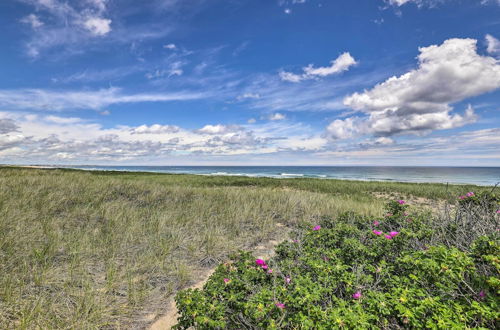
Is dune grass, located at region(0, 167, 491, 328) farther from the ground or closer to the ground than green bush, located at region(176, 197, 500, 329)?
closer to the ground

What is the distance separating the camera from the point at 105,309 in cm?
322

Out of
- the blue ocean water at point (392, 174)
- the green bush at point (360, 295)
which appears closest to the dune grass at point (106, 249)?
the green bush at point (360, 295)

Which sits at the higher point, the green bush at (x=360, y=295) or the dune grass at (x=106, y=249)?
the green bush at (x=360, y=295)

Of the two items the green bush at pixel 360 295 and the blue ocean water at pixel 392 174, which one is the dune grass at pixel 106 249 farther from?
the blue ocean water at pixel 392 174

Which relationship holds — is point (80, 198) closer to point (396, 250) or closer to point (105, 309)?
point (105, 309)

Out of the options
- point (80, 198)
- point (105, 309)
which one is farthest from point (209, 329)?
point (80, 198)

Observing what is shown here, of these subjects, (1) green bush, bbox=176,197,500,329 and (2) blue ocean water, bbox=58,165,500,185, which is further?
(2) blue ocean water, bbox=58,165,500,185

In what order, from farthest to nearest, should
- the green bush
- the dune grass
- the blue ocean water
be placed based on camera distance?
the blue ocean water → the dune grass → the green bush

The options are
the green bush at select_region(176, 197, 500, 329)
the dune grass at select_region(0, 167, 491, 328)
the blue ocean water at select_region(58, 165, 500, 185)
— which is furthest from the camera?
the blue ocean water at select_region(58, 165, 500, 185)

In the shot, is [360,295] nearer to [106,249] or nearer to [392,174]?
[106,249]

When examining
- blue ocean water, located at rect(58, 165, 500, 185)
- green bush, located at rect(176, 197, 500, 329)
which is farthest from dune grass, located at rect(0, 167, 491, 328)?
blue ocean water, located at rect(58, 165, 500, 185)

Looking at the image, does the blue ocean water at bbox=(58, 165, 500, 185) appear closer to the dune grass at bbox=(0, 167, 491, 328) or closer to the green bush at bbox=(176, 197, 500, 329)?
the dune grass at bbox=(0, 167, 491, 328)

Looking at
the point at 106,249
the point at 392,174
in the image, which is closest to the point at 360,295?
the point at 106,249

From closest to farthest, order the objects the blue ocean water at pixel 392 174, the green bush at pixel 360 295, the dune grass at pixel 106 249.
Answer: the green bush at pixel 360 295
the dune grass at pixel 106 249
the blue ocean water at pixel 392 174
